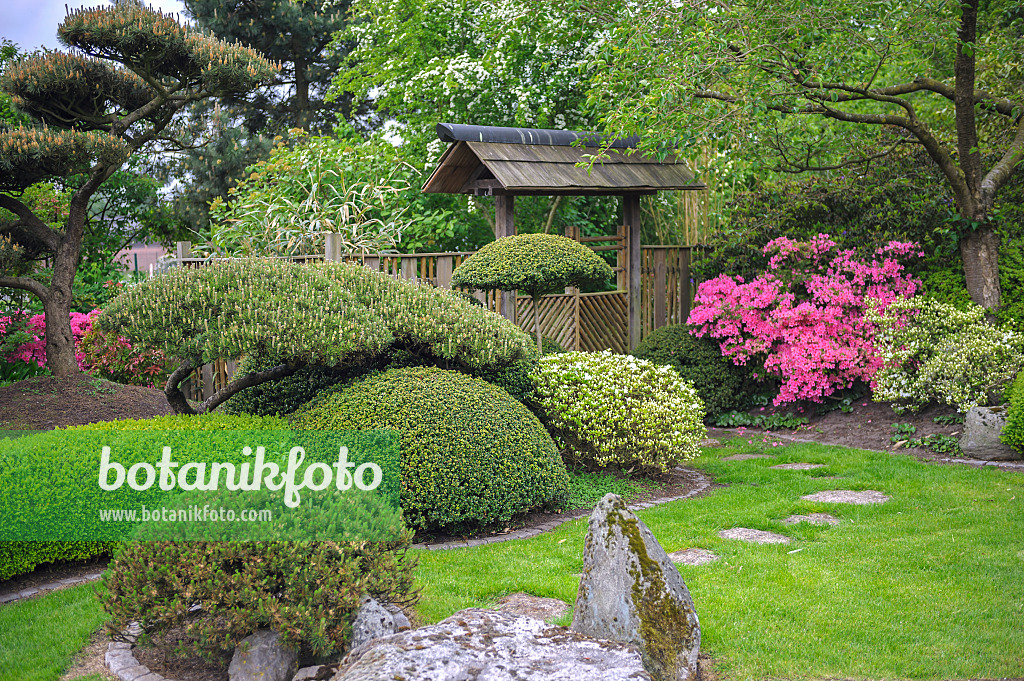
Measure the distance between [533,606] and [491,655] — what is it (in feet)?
4.26

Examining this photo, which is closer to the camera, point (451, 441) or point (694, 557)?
point (694, 557)

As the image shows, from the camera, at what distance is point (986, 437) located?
718cm

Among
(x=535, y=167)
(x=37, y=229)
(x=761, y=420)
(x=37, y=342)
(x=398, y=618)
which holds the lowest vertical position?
(x=398, y=618)

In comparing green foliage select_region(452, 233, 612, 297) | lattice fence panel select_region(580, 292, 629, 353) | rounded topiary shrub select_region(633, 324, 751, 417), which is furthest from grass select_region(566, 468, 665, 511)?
lattice fence panel select_region(580, 292, 629, 353)

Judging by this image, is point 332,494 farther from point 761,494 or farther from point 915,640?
point 761,494

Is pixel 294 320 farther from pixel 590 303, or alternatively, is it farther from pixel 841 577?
pixel 590 303

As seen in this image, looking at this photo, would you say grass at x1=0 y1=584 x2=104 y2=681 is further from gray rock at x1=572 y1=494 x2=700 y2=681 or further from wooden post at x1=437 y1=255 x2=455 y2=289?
wooden post at x1=437 y1=255 x2=455 y2=289

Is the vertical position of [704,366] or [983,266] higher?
[983,266]

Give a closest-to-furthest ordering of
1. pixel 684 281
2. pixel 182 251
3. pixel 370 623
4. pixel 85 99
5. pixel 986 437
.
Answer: pixel 370 623
pixel 986 437
pixel 85 99
pixel 182 251
pixel 684 281

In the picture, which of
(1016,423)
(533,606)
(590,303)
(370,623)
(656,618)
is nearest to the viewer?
(656,618)

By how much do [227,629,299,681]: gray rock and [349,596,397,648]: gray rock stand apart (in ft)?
0.92

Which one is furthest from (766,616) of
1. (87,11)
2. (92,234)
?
(92,234)

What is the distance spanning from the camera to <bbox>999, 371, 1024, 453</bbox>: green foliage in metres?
6.91

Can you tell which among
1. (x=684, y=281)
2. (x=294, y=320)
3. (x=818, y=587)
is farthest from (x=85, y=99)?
(x=818, y=587)
